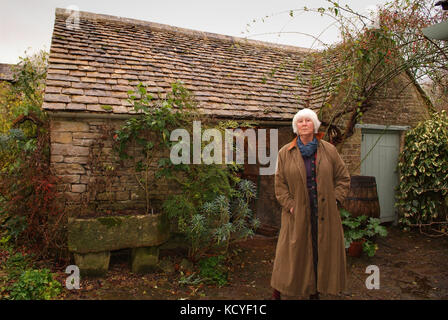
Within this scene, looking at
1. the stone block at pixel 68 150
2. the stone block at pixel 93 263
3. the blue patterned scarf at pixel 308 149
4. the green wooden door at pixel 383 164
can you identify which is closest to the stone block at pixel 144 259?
the stone block at pixel 93 263

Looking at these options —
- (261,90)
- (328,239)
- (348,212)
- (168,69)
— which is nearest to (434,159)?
(348,212)

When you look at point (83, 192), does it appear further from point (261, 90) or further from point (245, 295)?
point (261, 90)

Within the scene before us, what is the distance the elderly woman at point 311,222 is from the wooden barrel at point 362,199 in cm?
225

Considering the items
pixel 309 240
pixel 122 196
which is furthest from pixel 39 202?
pixel 309 240

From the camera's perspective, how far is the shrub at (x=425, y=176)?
616cm

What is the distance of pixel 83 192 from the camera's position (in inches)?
183

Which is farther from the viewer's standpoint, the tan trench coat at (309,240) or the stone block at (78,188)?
the stone block at (78,188)

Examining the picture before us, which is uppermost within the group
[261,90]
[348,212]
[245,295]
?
[261,90]

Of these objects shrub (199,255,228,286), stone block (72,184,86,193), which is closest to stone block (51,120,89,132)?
stone block (72,184,86,193)

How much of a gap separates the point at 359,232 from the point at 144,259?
3.29m
